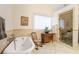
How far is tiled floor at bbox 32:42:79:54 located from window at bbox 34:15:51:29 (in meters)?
0.28

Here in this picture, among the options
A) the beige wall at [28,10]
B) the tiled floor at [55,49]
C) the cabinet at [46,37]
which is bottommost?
the tiled floor at [55,49]

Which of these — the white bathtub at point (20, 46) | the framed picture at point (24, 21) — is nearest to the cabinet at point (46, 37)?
the white bathtub at point (20, 46)

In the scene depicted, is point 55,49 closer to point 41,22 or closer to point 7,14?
point 41,22

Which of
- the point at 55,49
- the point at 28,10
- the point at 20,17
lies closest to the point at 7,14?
the point at 20,17

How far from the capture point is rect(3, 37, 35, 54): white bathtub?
159cm

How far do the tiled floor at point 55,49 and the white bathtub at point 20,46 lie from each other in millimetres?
92

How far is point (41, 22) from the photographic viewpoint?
1.67 metres

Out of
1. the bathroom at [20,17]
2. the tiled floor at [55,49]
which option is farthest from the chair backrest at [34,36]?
the tiled floor at [55,49]

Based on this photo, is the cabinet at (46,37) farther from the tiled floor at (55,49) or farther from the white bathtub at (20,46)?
the white bathtub at (20,46)

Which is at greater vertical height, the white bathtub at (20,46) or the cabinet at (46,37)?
the cabinet at (46,37)

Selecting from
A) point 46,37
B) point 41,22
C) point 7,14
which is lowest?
point 46,37

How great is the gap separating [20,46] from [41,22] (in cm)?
46

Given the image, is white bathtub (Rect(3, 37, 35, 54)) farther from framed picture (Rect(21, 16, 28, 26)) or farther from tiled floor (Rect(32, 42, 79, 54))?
framed picture (Rect(21, 16, 28, 26))

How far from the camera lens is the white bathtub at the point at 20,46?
159cm
